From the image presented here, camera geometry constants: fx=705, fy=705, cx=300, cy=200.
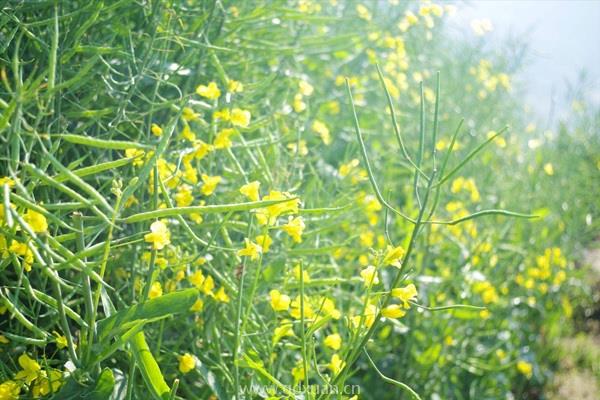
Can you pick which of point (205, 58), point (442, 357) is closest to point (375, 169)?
point (442, 357)

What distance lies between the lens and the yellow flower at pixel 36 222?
2.59 feet

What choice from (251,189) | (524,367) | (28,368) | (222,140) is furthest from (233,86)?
(524,367)

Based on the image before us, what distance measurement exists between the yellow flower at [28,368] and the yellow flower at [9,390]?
0.01 metres

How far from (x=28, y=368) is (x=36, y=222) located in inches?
8.9

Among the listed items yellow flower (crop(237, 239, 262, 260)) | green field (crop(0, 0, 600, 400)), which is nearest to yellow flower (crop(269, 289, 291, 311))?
green field (crop(0, 0, 600, 400))

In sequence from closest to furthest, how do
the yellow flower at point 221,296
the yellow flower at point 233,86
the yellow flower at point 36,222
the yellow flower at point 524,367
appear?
the yellow flower at point 36,222 < the yellow flower at point 221,296 < the yellow flower at point 233,86 < the yellow flower at point 524,367

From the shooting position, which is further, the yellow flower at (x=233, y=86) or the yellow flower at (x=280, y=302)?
the yellow flower at (x=233, y=86)

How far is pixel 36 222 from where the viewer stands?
0.79m

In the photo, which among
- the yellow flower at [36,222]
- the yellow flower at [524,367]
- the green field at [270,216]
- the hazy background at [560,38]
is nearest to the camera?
the yellow flower at [36,222]

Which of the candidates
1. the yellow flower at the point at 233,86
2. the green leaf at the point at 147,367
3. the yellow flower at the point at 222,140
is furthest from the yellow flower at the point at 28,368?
the yellow flower at the point at 233,86

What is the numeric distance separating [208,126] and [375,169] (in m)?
0.75

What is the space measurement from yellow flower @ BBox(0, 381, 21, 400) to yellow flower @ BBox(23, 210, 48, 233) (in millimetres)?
235

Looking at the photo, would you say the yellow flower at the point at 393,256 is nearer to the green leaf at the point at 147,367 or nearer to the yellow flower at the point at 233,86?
the green leaf at the point at 147,367

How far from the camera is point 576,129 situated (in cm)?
345
